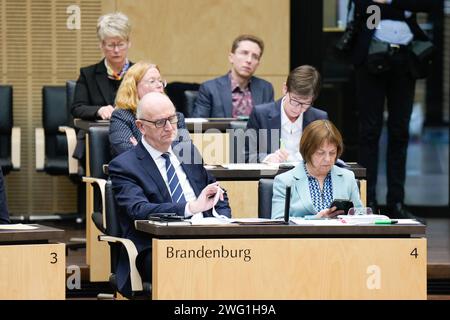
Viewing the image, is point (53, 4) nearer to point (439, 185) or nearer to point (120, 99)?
point (120, 99)

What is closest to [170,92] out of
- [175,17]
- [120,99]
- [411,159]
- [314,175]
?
[175,17]

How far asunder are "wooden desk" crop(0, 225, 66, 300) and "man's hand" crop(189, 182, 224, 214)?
0.78 metres

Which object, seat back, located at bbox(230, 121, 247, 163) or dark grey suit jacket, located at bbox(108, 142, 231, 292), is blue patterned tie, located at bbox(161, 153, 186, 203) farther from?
seat back, located at bbox(230, 121, 247, 163)

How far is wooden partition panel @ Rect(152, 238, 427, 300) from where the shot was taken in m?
5.37

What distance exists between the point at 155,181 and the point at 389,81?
3347 mm

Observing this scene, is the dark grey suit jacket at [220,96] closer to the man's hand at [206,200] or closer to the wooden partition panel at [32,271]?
the man's hand at [206,200]

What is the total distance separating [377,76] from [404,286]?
369 centimetres

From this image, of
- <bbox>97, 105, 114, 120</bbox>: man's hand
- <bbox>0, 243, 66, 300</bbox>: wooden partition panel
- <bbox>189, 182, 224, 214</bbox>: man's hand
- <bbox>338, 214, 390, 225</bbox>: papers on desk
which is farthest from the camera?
<bbox>97, 105, 114, 120</bbox>: man's hand

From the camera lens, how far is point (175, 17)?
1023 cm

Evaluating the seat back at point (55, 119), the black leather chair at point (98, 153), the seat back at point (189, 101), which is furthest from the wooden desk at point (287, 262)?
the seat back at point (55, 119)

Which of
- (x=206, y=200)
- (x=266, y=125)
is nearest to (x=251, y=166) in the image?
(x=266, y=125)

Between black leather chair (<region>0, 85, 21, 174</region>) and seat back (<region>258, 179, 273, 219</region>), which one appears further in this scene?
black leather chair (<region>0, 85, 21, 174</region>)

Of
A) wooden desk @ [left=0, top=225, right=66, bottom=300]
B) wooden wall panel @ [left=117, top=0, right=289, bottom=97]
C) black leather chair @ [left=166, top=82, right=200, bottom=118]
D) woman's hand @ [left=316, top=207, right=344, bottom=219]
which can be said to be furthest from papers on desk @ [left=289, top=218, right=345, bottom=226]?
wooden wall panel @ [left=117, top=0, right=289, bottom=97]
